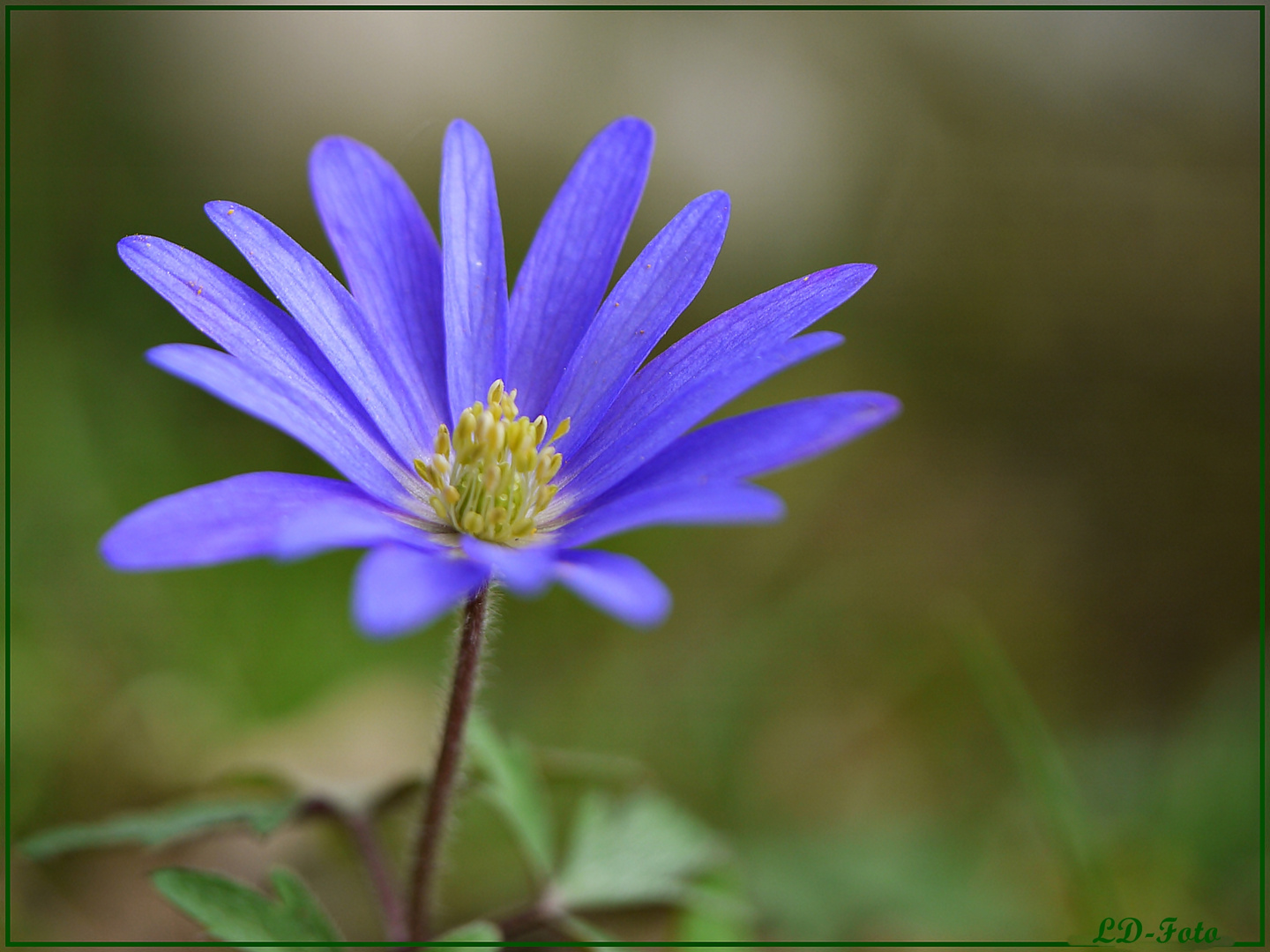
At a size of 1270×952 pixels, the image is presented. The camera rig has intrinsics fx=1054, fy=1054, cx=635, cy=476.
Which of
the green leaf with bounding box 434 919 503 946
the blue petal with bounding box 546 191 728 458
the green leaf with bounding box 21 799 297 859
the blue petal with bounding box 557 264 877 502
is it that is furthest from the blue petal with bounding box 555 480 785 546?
the green leaf with bounding box 21 799 297 859

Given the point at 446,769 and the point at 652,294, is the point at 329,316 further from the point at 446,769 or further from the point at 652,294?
the point at 446,769

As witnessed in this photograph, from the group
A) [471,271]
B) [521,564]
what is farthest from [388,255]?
[521,564]

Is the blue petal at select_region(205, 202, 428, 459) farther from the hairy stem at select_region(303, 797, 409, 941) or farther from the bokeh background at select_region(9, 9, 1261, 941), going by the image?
the bokeh background at select_region(9, 9, 1261, 941)

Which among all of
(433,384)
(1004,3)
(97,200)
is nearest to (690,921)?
(433,384)

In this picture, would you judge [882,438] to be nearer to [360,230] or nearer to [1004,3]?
[1004,3]

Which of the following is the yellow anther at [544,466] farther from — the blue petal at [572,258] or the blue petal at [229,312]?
the blue petal at [229,312]

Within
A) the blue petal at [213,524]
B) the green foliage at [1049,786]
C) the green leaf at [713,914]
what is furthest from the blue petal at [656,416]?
the green foliage at [1049,786]
